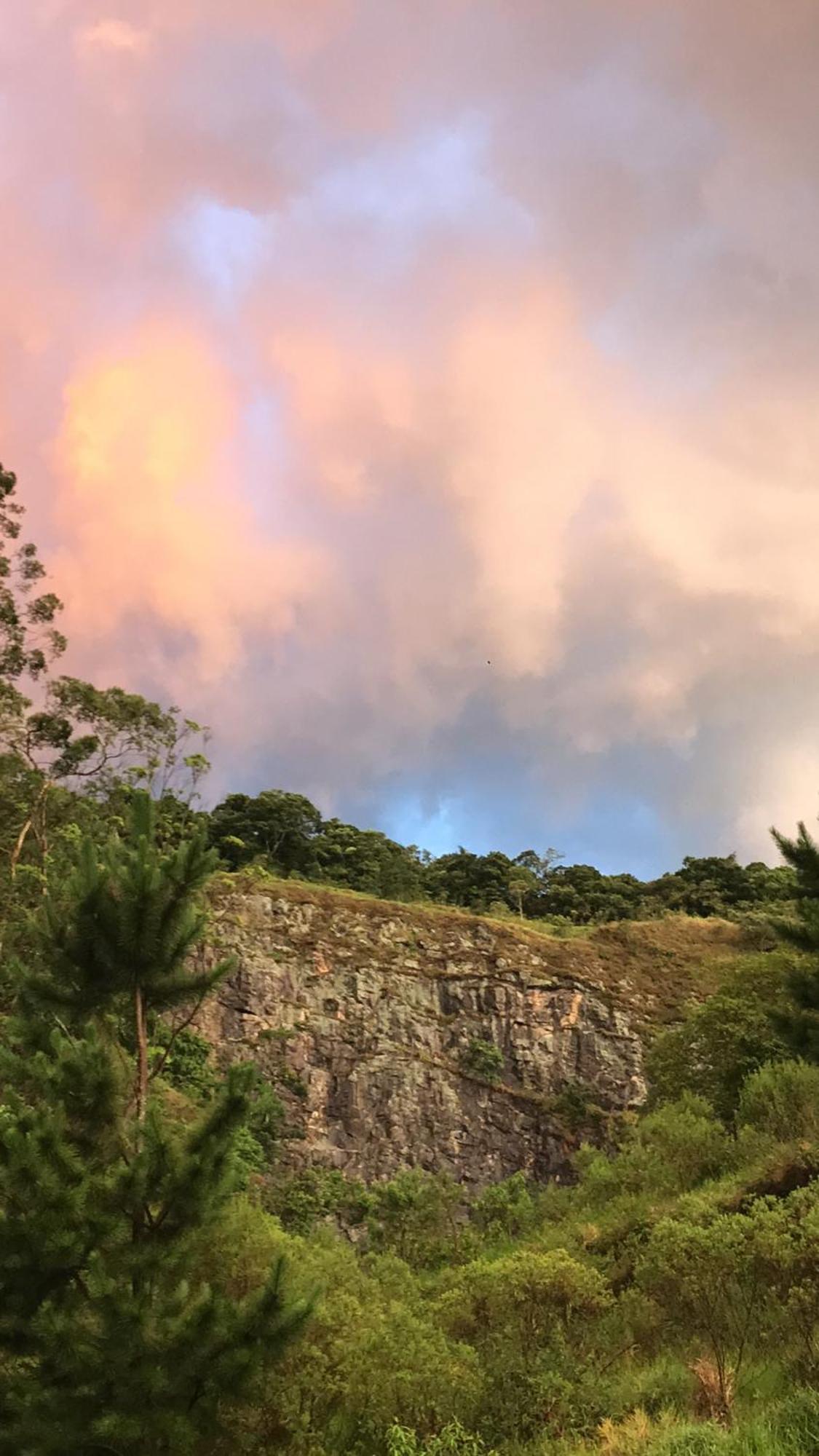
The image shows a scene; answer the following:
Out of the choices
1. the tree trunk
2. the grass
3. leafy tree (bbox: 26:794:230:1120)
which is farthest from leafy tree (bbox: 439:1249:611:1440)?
the grass

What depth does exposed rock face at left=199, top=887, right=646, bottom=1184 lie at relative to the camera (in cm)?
2783

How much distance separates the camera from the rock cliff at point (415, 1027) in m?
27.8

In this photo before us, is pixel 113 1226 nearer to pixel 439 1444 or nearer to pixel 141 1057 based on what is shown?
pixel 141 1057

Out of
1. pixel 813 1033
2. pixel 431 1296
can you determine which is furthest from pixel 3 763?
pixel 813 1033

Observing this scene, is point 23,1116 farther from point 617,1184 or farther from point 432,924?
point 432,924

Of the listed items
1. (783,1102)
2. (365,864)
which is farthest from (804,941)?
(365,864)

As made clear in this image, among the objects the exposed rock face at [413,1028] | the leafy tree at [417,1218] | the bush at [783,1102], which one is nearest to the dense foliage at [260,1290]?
the bush at [783,1102]

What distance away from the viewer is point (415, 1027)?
30.9 metres

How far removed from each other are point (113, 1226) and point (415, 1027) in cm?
2479

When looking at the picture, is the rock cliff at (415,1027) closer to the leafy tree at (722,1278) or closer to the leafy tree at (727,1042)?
the leafy tree at (727,1042)

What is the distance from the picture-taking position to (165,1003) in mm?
8805

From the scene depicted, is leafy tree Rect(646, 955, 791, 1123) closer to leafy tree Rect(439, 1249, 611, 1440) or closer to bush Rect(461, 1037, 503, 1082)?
bush Rect(461, 1037, 503, 1082)

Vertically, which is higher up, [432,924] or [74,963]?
[432,924]

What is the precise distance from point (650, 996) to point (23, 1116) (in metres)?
31.6
